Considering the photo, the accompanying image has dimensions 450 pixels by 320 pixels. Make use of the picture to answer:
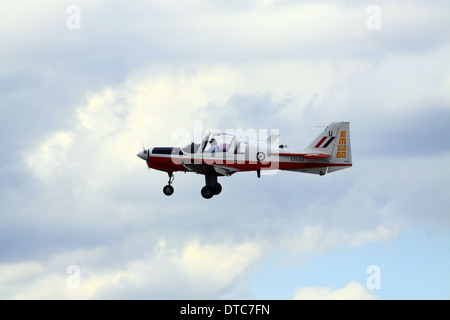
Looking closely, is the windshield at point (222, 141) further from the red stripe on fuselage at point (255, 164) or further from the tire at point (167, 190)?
A: the tire at point (167, 190)

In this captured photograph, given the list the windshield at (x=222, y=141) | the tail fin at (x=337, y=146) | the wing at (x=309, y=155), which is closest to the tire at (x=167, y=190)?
the windshield at (x=222, y=141)

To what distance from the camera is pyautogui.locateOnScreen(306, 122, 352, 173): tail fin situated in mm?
91062

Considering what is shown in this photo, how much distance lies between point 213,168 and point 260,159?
265cm

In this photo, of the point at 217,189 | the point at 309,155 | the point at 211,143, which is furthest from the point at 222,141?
the point at 309,155

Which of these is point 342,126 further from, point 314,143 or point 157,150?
point 157,150

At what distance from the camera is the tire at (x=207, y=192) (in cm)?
9262

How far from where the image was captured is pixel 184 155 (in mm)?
92250

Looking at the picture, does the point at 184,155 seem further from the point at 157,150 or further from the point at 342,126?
the point at 342,126

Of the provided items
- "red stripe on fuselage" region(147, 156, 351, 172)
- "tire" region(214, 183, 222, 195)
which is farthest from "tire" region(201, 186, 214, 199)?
"red stripe on fuselage" region(147, 156, 351, 172)

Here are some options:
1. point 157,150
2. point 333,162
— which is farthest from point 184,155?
point 333,162

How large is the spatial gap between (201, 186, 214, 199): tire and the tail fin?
605 cm

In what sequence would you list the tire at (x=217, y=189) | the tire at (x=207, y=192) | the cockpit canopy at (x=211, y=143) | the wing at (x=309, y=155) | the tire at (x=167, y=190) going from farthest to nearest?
the tire at (x=167, y=190)
the tire at (x=217, y=189)
the tire at (x=207, y=192)
the cockpit canopy at (x=211, y=143)
the wing at (x=309, y=155)

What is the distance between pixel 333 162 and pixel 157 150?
Result: 9.73m

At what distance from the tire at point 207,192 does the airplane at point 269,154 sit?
1172mm
